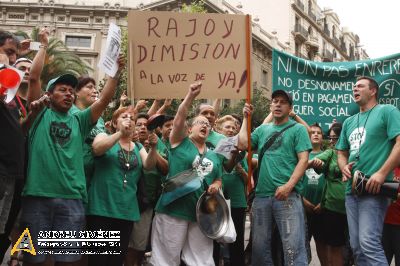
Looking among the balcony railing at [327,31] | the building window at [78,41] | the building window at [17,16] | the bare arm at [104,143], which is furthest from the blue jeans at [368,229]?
the balcony railing at [327,31]

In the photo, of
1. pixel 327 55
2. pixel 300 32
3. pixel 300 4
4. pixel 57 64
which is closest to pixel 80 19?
pixel 57 64

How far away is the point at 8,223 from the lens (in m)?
3.62

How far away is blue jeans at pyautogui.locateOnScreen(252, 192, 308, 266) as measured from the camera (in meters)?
4.23

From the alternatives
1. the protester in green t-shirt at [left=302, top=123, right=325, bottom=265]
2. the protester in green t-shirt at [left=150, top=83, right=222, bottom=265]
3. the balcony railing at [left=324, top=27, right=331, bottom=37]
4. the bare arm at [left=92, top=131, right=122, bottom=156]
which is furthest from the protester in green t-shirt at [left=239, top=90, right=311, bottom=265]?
the balcony railing at [left=324, top=27, right=331, bottom=37]

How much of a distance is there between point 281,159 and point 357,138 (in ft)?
2.31

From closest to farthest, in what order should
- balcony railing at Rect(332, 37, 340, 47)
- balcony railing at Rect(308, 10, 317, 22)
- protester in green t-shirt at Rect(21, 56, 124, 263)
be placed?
protester in green t-shirt at Rect(21, 56, 124, 263)
balcony railing at Rect(308, 10, 317, 22)
balcony railing at Rect(332, 37, 340, 47)

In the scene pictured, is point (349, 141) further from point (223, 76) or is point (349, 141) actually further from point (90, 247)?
point (90, 247)

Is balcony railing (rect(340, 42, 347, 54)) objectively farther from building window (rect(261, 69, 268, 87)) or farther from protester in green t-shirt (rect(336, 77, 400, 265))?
protester in green t-shirt (rect(336, 77, 400, 265))

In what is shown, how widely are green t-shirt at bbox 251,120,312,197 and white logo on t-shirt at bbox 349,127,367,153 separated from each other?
14.8 inches

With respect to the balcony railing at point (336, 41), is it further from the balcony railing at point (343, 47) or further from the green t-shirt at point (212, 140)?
the green t-shirt at point (212, 140)

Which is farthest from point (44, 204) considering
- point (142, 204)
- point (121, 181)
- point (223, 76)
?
point (223, 76)

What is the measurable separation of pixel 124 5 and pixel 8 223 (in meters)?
32.8

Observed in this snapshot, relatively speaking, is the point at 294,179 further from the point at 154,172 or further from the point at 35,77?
the point at 35,77

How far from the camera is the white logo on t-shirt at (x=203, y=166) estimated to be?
4.35 metres
